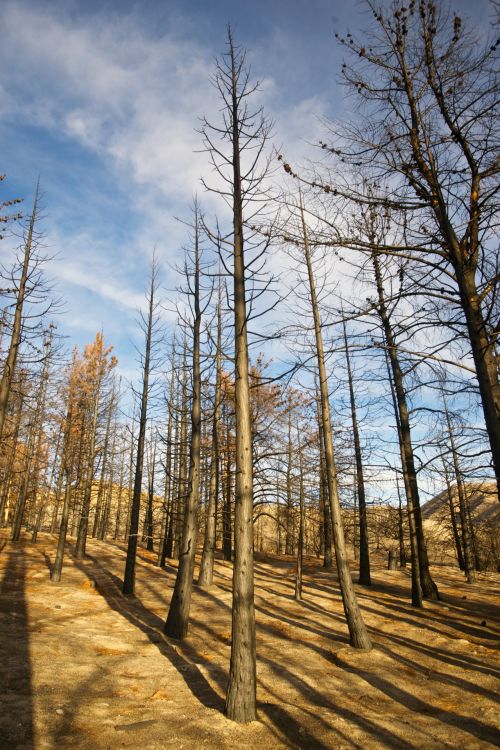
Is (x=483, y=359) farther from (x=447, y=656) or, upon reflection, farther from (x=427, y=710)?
(x=447, y=656)

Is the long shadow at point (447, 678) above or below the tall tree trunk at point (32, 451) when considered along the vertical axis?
below

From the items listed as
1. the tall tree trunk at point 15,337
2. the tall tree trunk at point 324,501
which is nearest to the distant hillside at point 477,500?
the tall tree trunk at point 324,501

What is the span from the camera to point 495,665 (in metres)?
7.49

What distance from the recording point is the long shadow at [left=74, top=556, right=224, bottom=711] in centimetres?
571

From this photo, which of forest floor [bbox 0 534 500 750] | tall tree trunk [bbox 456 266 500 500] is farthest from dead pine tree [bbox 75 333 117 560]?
tall tree trunk [bbox 456 266 500 500]

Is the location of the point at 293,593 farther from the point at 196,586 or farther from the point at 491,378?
the point at 491,378

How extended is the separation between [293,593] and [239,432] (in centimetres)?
1093

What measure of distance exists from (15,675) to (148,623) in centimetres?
507

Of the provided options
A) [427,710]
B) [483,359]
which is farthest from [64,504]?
[483,359]

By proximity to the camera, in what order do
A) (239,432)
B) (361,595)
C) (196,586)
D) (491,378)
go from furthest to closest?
(196,586), (361,595), (239,432), (491,378)

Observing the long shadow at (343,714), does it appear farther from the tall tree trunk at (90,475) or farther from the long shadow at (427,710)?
the tall tree trunk at (90,475)

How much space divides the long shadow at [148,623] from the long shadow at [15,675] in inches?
83.2

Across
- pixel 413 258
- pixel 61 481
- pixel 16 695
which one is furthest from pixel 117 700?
pixel 61 481

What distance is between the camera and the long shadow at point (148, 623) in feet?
18.7
